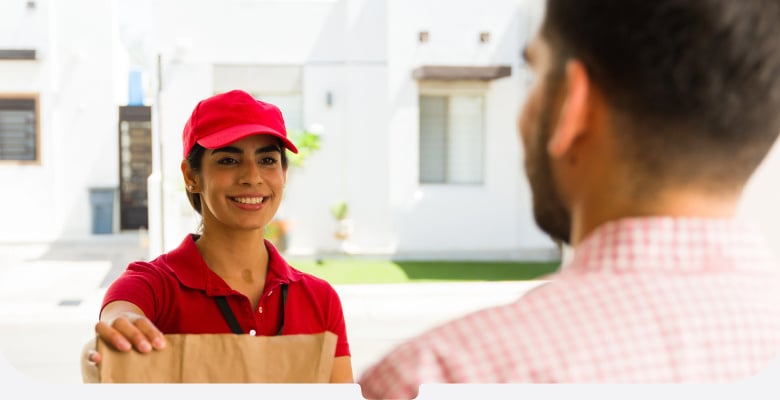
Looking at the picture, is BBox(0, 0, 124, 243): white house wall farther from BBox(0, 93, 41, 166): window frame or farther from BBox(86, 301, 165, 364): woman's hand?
BBox(86, 301, 165, 364): woman's hand

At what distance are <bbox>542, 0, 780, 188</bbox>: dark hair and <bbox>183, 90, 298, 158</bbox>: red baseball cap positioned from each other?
828mm

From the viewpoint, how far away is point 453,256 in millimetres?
3252

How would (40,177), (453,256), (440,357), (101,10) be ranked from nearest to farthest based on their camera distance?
1. (440,357)
2. (40,177)
3. (101,10)
4. (453,256)

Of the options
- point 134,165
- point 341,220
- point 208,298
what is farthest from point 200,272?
point 134,165

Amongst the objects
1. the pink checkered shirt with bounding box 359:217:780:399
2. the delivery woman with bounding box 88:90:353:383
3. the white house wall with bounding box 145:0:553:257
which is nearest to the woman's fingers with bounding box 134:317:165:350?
the delivery woman with bounding box 88:90:353:383

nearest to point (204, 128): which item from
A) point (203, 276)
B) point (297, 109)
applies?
point (203, 276)

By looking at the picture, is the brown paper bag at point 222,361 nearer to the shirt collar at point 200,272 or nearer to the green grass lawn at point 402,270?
the shirt collar at point 200,272

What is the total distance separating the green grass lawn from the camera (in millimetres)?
2971

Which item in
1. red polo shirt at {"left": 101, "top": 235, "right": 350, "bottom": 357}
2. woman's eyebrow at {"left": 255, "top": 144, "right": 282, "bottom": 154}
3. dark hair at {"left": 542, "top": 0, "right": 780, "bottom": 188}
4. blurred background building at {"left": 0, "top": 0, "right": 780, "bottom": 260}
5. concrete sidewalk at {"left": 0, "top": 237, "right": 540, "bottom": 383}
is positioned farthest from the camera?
concrete sidewalk at {"left": 0, "top": 237, "right": 540, "bottom": 383}

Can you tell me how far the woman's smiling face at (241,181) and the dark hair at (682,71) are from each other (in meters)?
0.89

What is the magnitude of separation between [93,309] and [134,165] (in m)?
2.53

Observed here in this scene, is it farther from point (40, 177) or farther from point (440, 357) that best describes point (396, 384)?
point (40, 177)

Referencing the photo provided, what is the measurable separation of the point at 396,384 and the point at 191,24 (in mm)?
2980

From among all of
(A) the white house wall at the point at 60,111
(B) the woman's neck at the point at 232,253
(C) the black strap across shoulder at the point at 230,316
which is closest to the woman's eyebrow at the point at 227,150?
(B) the woman's neck at the point at 232,253
